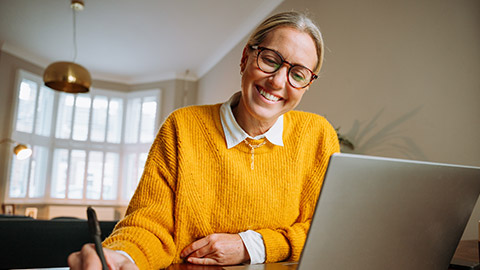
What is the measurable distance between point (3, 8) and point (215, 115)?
5114mm

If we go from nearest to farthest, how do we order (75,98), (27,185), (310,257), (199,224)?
(310,257)
(199,224)
(27,185)
(75,98)

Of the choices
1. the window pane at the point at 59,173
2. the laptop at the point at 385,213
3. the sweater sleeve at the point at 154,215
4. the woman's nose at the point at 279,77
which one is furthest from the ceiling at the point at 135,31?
the laptop at the point at 385,213

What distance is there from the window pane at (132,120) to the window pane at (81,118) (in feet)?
2.77

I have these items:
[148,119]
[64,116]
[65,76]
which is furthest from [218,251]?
[64,116]

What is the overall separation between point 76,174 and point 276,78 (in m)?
7.54

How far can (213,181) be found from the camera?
111cm

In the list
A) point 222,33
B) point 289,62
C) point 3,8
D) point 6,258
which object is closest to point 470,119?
point 289,62

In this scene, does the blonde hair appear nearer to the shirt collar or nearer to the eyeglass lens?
the eyeglass lens

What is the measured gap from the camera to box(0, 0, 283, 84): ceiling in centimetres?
475

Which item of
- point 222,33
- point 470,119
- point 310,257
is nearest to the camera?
point 310,257

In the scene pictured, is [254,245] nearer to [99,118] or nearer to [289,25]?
[289,25]

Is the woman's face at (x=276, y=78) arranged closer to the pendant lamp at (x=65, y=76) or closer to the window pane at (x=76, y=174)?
the pendant lamp at (x=65, y=76)

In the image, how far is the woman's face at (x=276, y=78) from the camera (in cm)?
104

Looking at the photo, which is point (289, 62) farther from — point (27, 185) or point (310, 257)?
point (27, 185)
